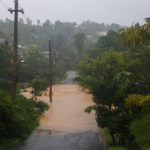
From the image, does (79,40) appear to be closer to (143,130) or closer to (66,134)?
(66,134)

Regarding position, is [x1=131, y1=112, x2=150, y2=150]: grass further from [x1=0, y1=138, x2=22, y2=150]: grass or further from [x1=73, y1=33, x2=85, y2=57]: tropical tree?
[x1=73, y1=33, x2=85, y2=57]: tropical tree

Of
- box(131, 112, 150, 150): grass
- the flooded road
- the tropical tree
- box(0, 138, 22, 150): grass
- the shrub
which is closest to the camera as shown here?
box(131, 112, 150, 150): grass

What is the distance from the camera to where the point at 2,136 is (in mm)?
12203

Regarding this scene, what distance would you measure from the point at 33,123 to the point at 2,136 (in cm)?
497

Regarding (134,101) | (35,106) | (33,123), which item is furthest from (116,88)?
(35,106)

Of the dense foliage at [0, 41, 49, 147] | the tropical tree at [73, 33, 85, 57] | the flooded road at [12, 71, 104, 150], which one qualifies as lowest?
the flooded road at [12, 71, 104, 150]

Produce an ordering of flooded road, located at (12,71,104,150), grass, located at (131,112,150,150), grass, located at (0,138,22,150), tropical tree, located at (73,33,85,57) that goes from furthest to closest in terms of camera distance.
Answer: tropical tree, located at (73,33,85,57), flooded road, located at (12,71,104,150), grass, located at (0,138,22,150), grass, located at (131,112,150,150)

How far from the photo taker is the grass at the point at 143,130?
367 inches

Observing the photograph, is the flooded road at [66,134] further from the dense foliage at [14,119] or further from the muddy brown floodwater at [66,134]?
the dense foliage at [14,119]

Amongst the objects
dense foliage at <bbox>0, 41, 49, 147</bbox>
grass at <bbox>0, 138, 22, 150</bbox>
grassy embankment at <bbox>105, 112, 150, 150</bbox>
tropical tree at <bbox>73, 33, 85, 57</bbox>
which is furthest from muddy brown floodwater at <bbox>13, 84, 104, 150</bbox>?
tropical tree at <bbox>73, 33, 85, 57</bbox>

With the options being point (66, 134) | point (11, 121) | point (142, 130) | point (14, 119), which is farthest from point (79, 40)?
point (142, 130)

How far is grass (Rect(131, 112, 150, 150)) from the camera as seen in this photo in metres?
9.33

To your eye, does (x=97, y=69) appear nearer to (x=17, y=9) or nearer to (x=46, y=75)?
(x=17, y=9)

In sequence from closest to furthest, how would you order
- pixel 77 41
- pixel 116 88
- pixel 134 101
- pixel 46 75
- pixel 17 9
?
pixel 134 101
pixel 116 88
pixel 17 9
pixel 46 75
pixel 77 41
